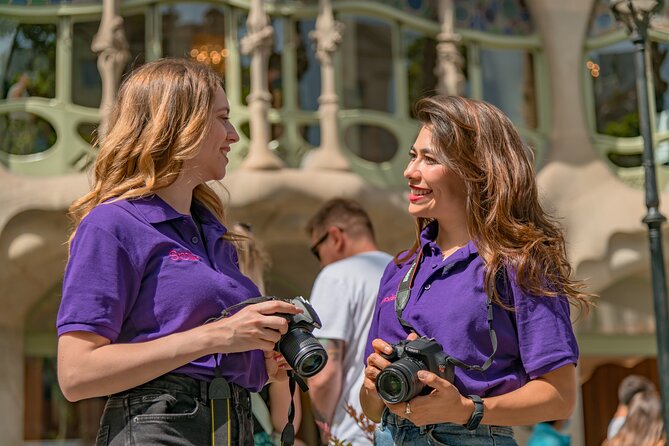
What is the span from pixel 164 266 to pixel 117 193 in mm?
252

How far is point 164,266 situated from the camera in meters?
2.93

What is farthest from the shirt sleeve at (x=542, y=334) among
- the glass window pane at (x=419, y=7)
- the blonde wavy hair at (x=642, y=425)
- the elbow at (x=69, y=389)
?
the glass window pane at (x=419, y=7)

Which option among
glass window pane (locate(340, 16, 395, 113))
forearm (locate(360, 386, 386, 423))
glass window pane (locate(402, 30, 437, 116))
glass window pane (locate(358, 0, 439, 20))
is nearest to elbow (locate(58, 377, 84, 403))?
forearm (locate(360, 386, 386, 423))

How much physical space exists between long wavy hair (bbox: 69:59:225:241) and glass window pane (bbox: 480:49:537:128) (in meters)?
11.5

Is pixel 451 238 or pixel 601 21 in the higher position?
pixel 601 21

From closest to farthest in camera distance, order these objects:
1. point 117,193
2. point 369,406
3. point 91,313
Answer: point 91,313
point 117,193
point 369,406

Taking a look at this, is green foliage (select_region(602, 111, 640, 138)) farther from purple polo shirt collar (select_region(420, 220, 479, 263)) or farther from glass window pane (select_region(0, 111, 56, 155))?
purple polo shirt collar (select_region(420, 220, 479, 263))

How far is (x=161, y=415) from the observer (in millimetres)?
2801

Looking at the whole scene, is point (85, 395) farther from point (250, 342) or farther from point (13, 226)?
point (13, 226)

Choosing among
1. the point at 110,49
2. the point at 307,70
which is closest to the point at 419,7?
the point at 307,70

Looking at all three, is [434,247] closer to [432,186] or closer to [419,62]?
[432,186]

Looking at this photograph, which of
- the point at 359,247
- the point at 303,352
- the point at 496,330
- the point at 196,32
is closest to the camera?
the point at 303,352

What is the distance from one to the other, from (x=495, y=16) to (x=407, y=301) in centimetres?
1173

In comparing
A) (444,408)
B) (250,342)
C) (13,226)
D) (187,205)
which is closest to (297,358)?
(250,342)
